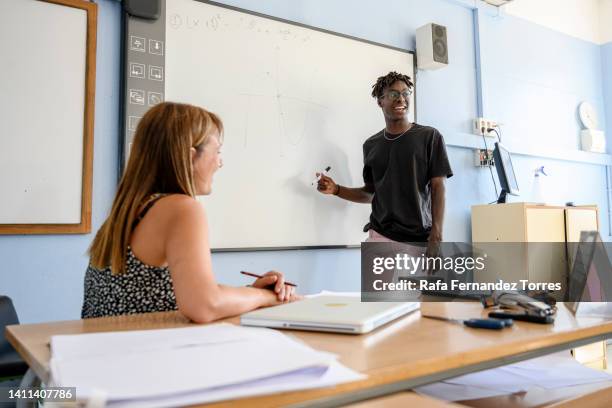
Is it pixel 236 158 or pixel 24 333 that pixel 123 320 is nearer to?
pixel 24 333

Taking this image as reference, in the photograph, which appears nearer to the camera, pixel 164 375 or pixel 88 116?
pixel 164 375

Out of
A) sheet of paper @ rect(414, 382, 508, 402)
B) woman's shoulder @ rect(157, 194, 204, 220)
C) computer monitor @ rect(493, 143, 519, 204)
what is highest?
computer monitor @ rect(493, 143, 519, 204)

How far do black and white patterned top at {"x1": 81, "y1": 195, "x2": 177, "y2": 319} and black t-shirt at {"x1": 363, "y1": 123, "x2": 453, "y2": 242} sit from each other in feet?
5.42

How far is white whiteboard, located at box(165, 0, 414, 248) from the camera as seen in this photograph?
231 cm

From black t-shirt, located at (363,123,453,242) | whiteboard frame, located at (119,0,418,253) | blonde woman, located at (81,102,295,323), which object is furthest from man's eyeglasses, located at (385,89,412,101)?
blonde woman, located at (81,102,295,323)

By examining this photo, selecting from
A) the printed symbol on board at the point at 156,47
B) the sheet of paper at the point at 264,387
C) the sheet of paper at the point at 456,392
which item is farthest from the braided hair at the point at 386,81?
the sheet of paper at the point at 264,387

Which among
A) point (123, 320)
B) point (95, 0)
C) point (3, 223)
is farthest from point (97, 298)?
point (95, 0)

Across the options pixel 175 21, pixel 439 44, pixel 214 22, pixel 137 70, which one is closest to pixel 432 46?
pixel 439 44

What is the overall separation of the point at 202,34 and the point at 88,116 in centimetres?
67

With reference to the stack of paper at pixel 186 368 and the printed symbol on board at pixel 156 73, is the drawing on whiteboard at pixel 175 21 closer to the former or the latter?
the printed symbol on board at pixel 156 73

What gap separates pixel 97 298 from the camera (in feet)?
3.55

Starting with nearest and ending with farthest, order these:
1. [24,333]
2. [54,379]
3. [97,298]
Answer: [54,379], [24,333], [97,298]

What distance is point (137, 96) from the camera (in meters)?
2.12

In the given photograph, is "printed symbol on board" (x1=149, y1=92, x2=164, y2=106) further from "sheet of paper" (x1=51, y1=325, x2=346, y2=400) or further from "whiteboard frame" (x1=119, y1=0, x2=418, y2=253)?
"sheet of paper" (x1=51, y1=325, x2=346, y2=400)
